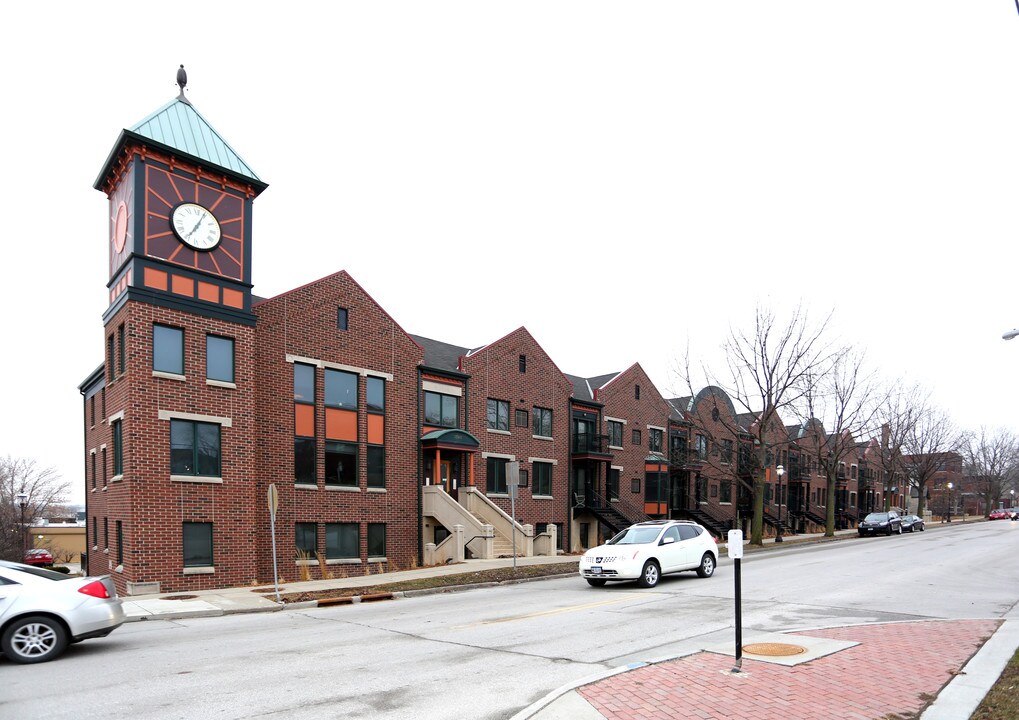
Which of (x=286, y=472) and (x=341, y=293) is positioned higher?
(x=341, y=293)

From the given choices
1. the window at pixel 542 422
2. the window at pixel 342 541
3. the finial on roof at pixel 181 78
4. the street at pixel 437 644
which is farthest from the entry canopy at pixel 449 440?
the finial on roof at pixel 181 78

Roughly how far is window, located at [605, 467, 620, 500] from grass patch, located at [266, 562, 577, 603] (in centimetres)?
1460

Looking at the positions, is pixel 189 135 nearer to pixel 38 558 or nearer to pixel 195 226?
pixel 195 226

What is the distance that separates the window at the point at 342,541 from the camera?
23531mm

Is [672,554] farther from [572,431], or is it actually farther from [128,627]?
[572,431]

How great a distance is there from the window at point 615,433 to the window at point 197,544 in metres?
22.5

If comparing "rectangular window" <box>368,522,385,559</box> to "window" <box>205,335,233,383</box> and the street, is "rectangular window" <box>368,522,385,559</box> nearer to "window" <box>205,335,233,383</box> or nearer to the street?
"window" <box>205,335,233,383</box>

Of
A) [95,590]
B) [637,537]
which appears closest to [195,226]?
[95,590]

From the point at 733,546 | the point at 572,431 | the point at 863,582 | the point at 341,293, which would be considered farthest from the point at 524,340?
the point at 733,546

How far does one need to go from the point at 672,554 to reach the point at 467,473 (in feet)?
40.5

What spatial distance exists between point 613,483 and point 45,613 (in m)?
30.4

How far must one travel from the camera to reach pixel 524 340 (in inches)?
1283

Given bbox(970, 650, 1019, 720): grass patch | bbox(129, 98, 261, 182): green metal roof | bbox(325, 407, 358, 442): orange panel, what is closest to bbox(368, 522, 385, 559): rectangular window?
bbox(325, 407, 358, 442): orange panel

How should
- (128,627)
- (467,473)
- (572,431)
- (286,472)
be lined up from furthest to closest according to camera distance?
(572,431) < (467,473) < (286,472) < (128,627)
